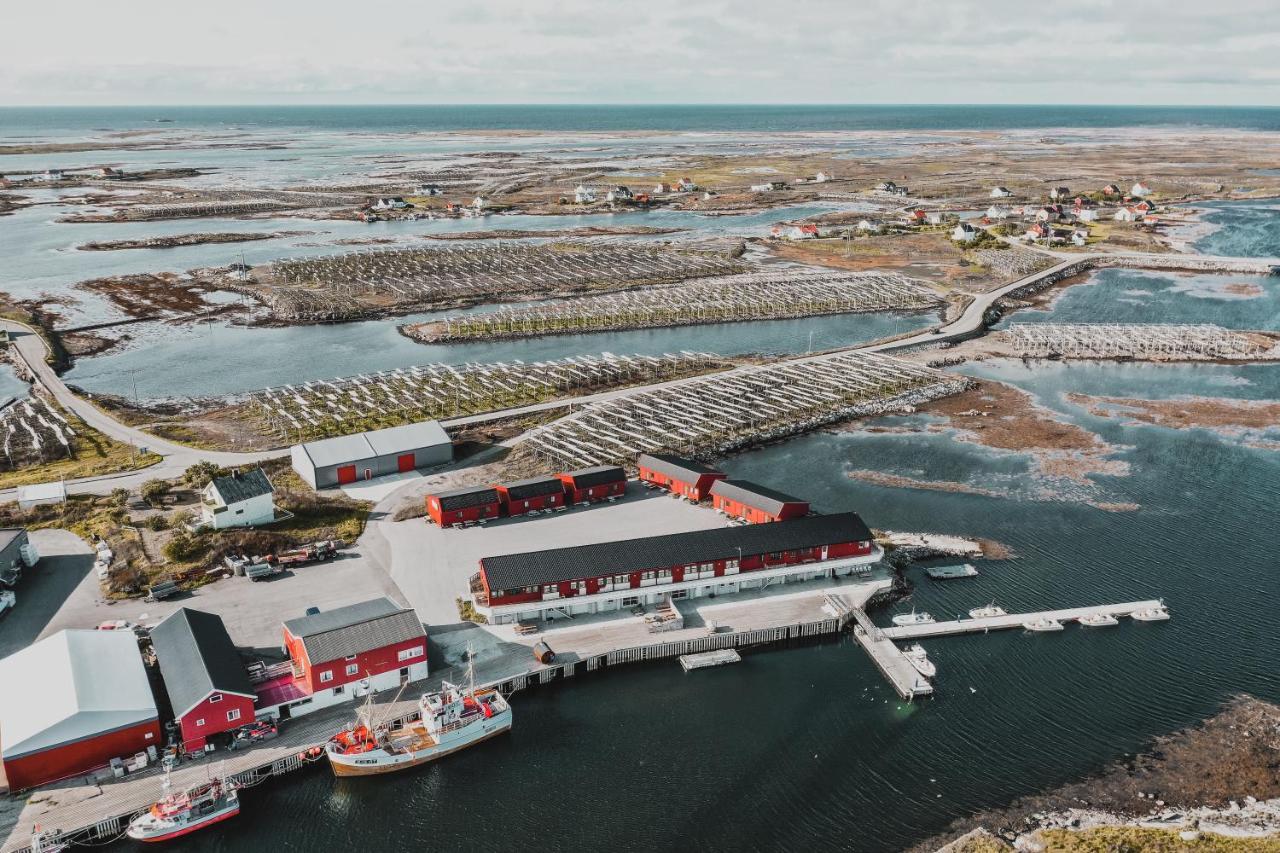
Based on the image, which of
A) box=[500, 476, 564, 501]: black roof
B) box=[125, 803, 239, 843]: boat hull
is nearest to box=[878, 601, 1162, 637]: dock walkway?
box=[500, 476, 564, 501]: black roof

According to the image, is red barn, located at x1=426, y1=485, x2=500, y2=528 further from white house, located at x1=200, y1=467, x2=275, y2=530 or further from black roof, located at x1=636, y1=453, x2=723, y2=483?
black roof, located at x1=636, y1=453, x2=723, y2=483

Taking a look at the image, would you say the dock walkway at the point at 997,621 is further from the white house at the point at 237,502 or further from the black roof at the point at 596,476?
the white house at the point at 237,502

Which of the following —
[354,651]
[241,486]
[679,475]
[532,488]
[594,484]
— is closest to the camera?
[354,651]

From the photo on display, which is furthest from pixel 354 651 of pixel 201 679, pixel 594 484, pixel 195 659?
pixel 594 484

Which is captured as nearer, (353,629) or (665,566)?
(353,629)

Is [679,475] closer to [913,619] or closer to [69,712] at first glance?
[913,619]

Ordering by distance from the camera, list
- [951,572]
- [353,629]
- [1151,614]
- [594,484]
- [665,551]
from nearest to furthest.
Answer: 1. [353,629]
2. [1151,614]
3. [665,551]
4. [951,572]
5. [594,484]

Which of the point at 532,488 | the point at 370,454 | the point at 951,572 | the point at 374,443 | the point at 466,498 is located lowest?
the point at 951,572
